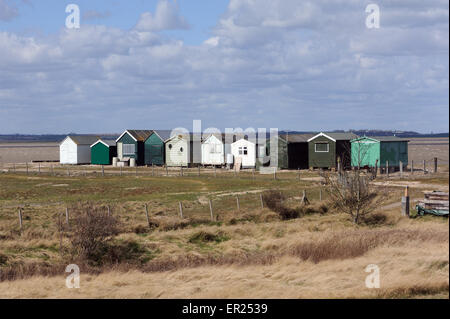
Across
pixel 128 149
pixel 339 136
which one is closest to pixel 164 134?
pixel 128 149

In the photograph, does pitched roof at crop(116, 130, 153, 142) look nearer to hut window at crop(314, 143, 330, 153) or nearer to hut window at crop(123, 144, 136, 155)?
hut window at crop(123, 144, 136, 155)

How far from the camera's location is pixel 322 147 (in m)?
56.2

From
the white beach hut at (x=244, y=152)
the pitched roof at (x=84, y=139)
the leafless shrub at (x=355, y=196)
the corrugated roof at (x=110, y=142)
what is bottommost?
the leafless shrub at (x=355, y=196)

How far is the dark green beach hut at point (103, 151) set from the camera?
69.2 meters

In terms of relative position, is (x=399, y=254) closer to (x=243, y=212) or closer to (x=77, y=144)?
(x=243, y=212)

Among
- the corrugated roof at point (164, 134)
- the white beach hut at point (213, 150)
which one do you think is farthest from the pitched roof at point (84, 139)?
the white beach hut at point (213, 150)

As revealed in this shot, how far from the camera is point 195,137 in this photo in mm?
64875

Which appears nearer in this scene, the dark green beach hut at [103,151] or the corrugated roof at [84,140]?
the dark green beach hut at [103,151]

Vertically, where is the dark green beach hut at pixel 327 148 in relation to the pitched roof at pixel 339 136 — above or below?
below

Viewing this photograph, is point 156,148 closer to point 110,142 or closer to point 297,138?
point 110,142

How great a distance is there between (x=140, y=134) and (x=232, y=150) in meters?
12.8

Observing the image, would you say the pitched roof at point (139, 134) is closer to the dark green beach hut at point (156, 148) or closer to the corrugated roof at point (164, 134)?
the dark green beach hut at point (156, 148)

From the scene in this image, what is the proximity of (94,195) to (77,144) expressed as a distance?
109 feet
